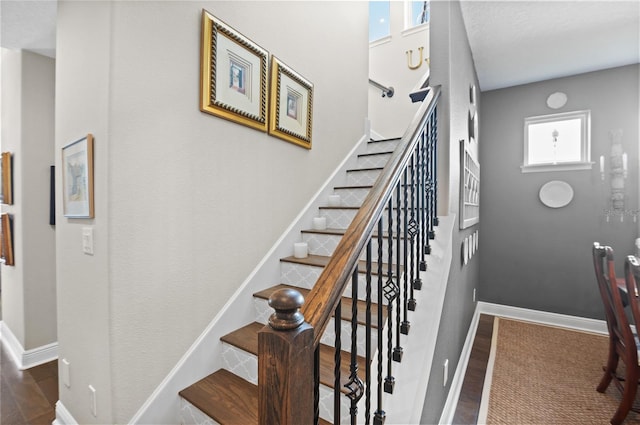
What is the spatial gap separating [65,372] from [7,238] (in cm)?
186

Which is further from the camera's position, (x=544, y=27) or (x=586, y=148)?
(x=586, y=148)

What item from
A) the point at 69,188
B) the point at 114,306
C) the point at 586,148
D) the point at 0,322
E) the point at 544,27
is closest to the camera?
the point at 114,306

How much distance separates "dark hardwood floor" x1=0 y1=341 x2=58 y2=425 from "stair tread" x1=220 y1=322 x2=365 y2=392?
122 cm

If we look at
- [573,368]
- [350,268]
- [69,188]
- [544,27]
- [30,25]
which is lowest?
[573,368]

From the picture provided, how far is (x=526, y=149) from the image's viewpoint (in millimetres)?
3541

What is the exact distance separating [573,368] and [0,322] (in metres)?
5.41

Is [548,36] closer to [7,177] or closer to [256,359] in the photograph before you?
[256,359]

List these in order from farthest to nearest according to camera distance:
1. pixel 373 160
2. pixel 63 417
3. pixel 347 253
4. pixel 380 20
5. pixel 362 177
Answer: pixel 380 20
pixel 373 160
pixel 362 177
pixel 63 417
pixel 347 253

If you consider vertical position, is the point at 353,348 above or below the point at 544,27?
below

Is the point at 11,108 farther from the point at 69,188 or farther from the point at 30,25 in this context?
the point at 69,188

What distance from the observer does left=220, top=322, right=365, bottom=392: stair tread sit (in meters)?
1.29

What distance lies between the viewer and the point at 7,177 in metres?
2.62

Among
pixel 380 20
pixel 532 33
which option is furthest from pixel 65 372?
pixel 380 20

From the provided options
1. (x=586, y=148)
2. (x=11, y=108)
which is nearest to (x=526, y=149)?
(x=586, y=148)
